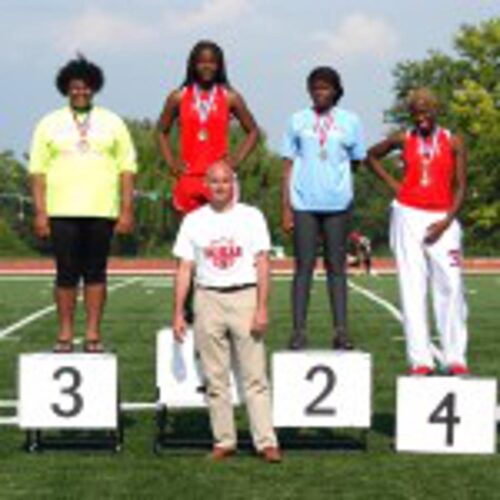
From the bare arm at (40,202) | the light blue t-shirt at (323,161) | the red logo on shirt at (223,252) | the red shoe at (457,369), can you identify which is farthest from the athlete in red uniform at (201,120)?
the red shoe at (457,369)

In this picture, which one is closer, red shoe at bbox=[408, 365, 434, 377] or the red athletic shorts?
the red athletic shorts

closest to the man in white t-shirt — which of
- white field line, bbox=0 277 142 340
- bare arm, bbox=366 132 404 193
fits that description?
bare arm, bbox=366 132 404 193

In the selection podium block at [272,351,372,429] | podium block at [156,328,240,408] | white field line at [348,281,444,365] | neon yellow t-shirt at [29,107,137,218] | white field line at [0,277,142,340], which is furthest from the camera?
white field line at [0,277,142,340]

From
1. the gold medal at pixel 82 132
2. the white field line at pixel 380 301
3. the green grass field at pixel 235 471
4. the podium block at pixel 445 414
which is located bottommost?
the white field line at pixel 380 301

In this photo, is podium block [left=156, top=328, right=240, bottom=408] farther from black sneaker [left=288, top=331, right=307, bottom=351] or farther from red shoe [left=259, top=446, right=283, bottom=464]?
red shoe [left=259, top=446, right=283, bottom=464]

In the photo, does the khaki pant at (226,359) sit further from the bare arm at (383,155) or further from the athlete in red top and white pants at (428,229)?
the bare arm at (383,155)

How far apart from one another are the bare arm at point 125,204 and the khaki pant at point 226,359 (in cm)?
89

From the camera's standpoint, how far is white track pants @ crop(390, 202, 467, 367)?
931 cm

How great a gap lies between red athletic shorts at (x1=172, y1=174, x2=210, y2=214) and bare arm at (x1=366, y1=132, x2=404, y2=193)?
3.73ft

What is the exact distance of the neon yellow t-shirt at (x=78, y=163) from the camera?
888 cm

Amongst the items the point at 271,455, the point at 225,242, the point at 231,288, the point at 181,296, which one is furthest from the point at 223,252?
the point at 271,455

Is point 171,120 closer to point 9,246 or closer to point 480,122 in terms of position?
point 480,122

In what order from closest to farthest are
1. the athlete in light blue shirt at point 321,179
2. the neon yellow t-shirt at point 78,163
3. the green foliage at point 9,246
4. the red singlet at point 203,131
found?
1. the neon yellow t-shirt at point 78,163
2. the red singlet at point 203,131
3. the athlete in light blue shirt at point 321,179
4. the green foliage at point 9,246

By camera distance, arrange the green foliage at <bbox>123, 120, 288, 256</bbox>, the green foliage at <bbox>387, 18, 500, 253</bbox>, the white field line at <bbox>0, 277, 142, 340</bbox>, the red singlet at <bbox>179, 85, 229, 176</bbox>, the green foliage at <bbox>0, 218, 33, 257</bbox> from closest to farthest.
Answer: the red singlet at <bbox>179, 85, 229, 176</bbox> < the white field line at <bbox>0, 277, 142, 340</bbox> < the green foliage at <bbox>387, 18, 500, 253</bbox> < the green foliage at <bbox>0, 218, 33, 257</bbox> < the green foliage at <bbox>123, 120, 288, 256</bbox>
